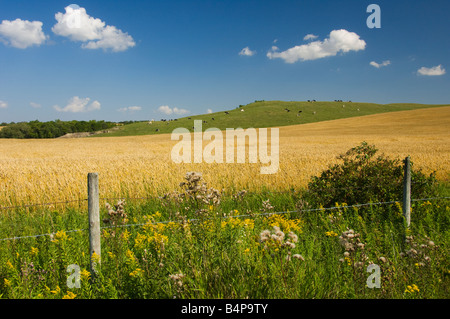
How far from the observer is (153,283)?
2990mm

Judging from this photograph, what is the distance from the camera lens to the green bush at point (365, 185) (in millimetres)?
6414

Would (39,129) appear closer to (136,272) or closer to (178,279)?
(136,272)

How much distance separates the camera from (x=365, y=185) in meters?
6.55

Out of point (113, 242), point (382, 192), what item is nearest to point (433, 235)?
point (382, 192)

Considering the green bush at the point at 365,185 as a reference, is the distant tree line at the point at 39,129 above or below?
above

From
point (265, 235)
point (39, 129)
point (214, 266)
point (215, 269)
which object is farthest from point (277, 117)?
point (265, 235)

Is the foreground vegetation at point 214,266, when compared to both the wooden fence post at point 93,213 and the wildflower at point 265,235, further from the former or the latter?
the wooden fence post at point 93,213

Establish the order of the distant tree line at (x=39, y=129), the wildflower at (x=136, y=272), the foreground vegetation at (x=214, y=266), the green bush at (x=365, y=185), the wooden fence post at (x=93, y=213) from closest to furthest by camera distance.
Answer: the foreground vegetation at (x=214, y=266)
the wildflower at (x=136, y=272)
the wooden fence post at (x=93, y=213)
the green bush at (x=365, y=185)
the distant tree line at (x=39, y=129)

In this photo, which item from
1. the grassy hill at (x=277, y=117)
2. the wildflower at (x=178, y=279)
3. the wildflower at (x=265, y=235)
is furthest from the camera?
the grassy hill at (x=277, y=117)

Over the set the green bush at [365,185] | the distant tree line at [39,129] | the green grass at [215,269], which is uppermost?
the distant tree line at [39,129]

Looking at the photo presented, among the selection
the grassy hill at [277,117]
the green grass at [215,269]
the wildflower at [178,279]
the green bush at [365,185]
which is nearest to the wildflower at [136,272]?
the green grass at [215,269]
